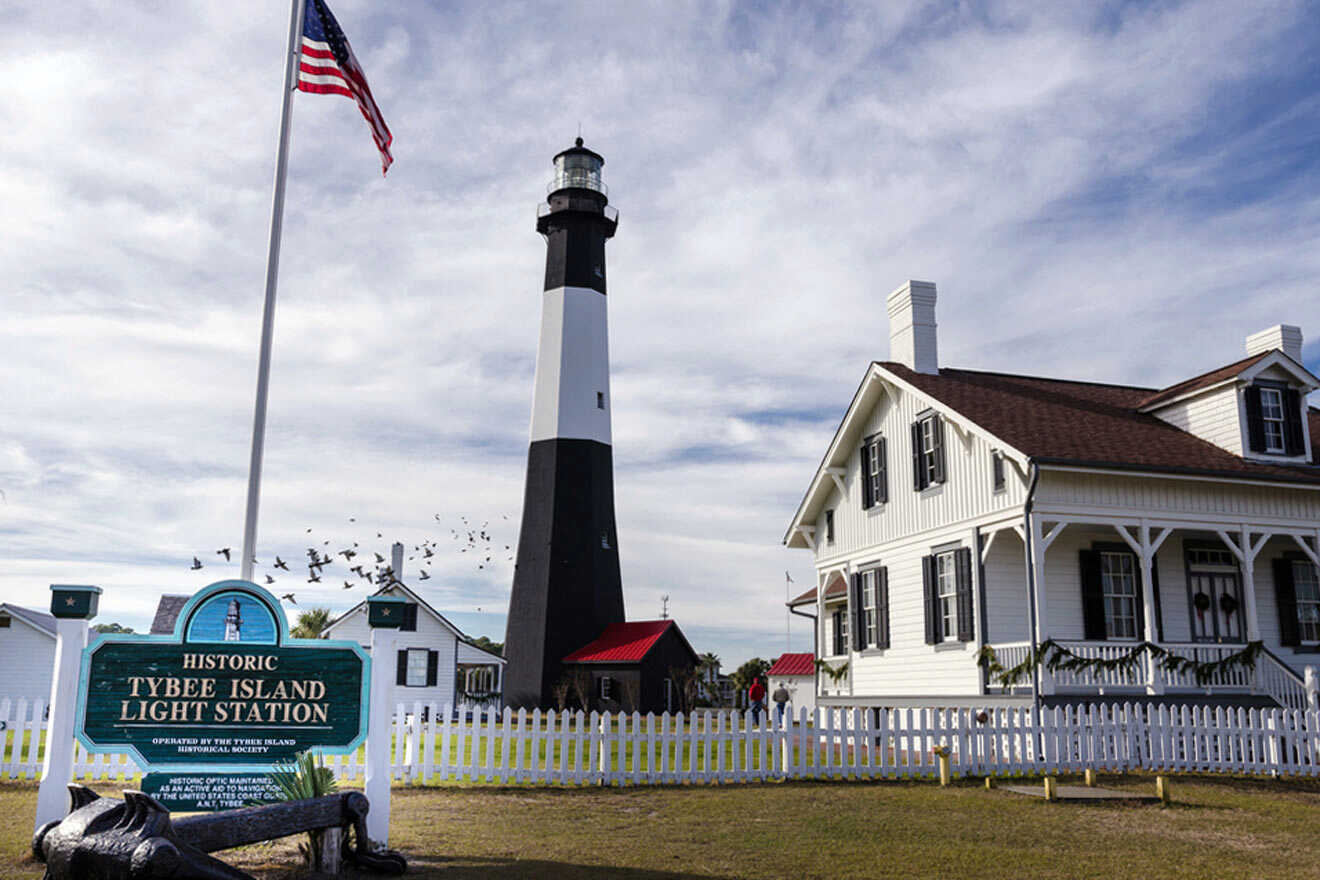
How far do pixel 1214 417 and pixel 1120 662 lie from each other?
554 centimetres

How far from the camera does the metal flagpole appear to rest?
983cm

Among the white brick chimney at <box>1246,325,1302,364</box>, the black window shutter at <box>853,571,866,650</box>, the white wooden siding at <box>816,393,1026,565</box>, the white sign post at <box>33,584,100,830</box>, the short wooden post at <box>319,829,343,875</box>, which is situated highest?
the white brick chimney at <box>1246,325,1302,364</box>

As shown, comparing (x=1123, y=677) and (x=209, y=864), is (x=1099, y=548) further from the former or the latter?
(x=209, y=864)

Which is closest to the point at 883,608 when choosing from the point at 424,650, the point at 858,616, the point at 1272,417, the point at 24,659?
the point at 858,616

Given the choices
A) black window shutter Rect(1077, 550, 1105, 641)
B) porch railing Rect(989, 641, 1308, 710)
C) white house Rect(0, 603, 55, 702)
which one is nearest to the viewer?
porch railing Rect(989, 641, 1308, 710)

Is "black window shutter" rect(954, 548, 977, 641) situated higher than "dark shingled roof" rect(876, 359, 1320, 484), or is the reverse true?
"dark shingled roof" rect(876, 359, 1320, 484)

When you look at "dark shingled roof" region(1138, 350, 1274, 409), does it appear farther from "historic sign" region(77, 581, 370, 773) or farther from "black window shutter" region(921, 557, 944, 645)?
"historic sign" region(77, 581, 370, 773)

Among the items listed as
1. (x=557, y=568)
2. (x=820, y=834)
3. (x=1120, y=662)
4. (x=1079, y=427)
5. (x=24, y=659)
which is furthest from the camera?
(x=24, y=659)

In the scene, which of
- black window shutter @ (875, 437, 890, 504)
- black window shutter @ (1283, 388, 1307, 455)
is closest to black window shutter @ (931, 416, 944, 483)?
black window shutter @ (875, 437, 890, 504)

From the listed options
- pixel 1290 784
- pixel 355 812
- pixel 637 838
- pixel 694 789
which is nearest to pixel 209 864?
pixel 355 812

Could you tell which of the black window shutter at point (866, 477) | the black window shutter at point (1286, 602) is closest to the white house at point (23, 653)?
the black window shutter at point (866, 477)

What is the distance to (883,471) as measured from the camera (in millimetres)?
22391

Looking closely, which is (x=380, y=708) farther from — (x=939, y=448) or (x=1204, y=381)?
(x=1204, y=381)

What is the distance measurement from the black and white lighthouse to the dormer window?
1708 cm
